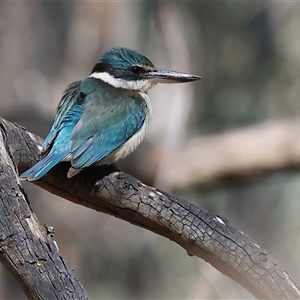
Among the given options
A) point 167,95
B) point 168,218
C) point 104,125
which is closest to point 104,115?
point 104,125

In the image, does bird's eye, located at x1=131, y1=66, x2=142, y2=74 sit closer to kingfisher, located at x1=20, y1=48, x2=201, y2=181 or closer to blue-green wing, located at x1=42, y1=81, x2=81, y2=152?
kingfisher, located at x1=20, y1=48, x2=201, y2=181

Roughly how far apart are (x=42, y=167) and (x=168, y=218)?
0.46m

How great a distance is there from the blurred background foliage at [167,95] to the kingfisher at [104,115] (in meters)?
1.55

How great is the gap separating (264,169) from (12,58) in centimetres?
241

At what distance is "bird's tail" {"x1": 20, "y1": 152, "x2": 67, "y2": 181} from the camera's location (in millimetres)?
2137

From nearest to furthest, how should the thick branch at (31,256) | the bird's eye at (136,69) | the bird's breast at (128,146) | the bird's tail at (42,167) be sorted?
1. the thick branch at (31,256)
2. the bird's tail at (42,167)
3. the bird's breast at (128,146)
4. the bird's eye at (136,69)

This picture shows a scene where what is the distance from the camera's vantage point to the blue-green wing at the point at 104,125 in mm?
2400

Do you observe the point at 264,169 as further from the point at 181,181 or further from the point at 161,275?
the point at 161,275

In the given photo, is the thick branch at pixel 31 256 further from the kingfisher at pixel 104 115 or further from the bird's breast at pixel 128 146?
the bird's breast at pixel 128 146

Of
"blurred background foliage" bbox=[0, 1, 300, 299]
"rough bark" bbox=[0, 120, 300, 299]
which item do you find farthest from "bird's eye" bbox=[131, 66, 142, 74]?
"blurred background foliage" bbox=[0, 1, 300, 299]

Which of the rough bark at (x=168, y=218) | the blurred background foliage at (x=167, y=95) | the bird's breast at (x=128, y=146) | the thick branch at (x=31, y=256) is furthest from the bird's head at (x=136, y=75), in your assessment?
the blurred background foliage at (x=167, y=95)

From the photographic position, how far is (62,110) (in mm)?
2547

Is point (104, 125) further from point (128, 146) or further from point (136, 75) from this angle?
point (136, 75)

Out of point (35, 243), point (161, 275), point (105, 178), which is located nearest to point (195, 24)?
point (161, 275)
